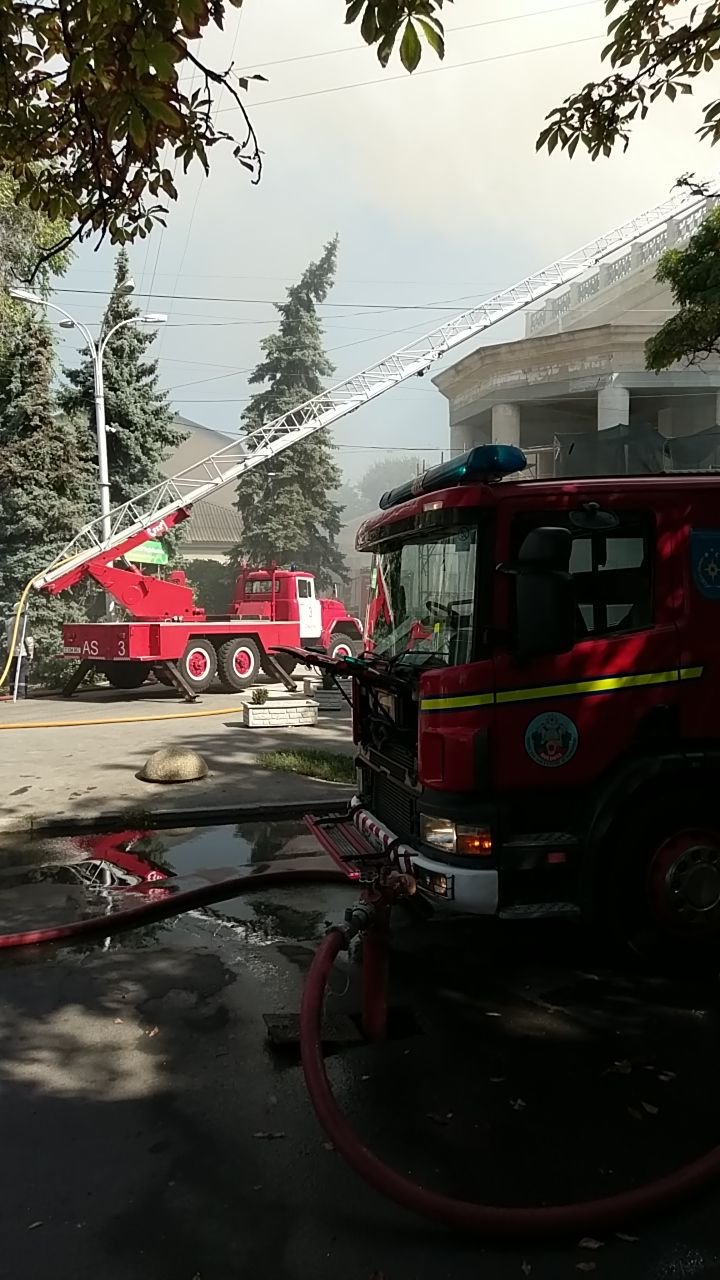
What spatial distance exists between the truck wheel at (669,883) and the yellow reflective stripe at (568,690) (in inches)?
22.7

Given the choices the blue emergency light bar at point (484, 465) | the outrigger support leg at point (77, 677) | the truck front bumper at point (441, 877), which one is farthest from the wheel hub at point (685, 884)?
the outrigger support leg at point (77, 677)

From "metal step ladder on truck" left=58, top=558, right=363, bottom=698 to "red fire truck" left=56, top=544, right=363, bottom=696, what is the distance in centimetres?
2

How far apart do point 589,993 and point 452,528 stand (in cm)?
234

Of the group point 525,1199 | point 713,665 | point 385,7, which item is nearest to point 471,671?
point 713,665

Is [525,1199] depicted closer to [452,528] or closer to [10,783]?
[452,528]

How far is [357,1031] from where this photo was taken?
12.6 feet

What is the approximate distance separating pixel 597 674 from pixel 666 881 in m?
1.04

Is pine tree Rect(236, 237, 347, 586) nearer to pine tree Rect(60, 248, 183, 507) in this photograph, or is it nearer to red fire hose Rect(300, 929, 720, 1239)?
pine tree Rect(60, 248, 183, 507)

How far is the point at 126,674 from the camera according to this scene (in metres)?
18.1

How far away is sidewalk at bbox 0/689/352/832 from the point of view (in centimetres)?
781

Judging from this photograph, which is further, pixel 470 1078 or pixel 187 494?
pixel 187 494

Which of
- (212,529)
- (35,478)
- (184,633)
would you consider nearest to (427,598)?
(184,633)

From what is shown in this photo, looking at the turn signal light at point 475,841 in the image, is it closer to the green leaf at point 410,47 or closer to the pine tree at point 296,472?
the green leaf at point 410,47

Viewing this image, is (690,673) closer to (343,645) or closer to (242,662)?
(242,662)
